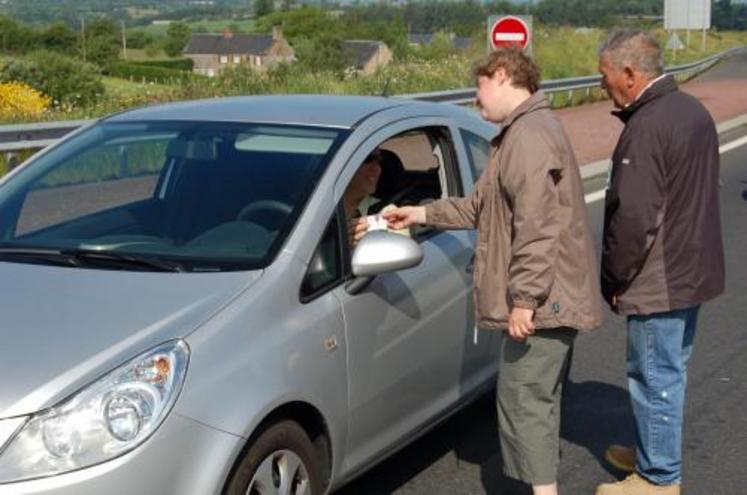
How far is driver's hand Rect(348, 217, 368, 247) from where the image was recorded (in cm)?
459

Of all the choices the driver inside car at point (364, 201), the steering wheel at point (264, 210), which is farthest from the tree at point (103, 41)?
the steering wheel at point (264, 210)

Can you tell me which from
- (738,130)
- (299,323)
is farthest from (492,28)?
(299,323)

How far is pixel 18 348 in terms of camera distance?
347 centimetres

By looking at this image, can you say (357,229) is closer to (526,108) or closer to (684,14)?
(526,108)

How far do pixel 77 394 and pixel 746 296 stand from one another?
21.5 ft

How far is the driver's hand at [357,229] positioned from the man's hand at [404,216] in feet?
0.28

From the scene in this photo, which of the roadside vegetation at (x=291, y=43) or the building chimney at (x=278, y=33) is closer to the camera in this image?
the roadside vegetation at (x=291, y=43)

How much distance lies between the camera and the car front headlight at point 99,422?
3.21m

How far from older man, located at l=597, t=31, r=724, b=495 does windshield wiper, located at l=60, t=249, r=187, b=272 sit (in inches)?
64.4

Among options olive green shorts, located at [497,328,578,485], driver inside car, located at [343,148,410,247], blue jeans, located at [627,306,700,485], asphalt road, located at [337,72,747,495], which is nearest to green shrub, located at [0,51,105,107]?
asphalt road, located at [337,72,747,495]

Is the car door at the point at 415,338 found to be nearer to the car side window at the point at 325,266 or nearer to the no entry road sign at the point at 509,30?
the car side window at the point at 325,266

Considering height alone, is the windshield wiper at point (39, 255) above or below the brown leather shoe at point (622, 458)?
above

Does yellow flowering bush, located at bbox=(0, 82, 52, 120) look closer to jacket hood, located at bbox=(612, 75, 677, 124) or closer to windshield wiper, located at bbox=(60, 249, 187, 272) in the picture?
windshield wiper, located at bbox=(60, 249, 187, 272)

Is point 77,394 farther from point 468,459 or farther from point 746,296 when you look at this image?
point 746,296
